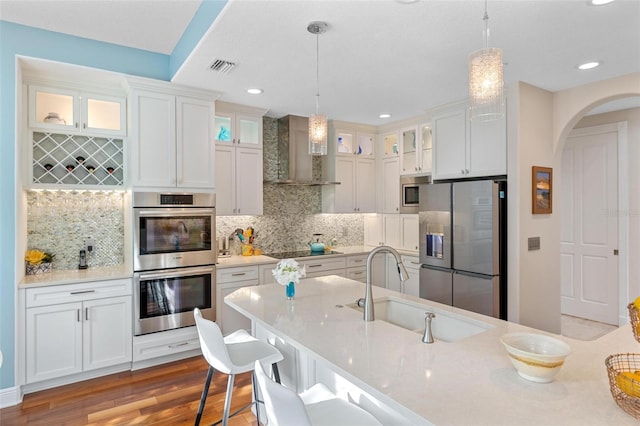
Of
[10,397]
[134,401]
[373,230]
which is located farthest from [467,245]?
[10,397]

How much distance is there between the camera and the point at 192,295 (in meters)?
3.53

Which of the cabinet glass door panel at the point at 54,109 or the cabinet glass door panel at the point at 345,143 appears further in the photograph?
the cabinet glass door panel at the point at 345,143

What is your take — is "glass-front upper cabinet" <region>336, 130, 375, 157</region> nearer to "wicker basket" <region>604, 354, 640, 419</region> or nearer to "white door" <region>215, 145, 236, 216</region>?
"white door" <region>215, 145, 236, 216</region>

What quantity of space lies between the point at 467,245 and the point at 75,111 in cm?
388

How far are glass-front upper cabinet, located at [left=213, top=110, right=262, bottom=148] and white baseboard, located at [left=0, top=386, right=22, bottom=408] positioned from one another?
275 cm

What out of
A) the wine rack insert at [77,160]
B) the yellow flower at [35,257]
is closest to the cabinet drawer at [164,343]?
the yellow flower at [35,257]

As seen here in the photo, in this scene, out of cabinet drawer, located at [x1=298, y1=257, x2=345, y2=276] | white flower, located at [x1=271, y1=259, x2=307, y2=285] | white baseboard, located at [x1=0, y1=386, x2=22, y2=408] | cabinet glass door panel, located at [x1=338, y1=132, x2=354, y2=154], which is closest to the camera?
white flower, located at [x1=271, y1=259, x2=307, y2=285]

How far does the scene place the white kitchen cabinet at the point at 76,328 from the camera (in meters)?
2.85

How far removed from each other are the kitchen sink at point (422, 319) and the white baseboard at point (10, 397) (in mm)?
2659

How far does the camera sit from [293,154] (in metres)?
4.56

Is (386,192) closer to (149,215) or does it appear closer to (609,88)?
(609,88)

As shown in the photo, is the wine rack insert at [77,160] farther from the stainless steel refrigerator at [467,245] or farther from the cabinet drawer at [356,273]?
the stainless steel refrigerator at [467,245]

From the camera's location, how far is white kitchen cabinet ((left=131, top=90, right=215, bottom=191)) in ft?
10.8

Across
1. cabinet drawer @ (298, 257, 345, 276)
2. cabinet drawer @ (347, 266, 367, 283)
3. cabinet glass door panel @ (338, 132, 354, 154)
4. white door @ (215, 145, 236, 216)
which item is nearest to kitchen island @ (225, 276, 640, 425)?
white door @ (215, 145, 236, 216)
